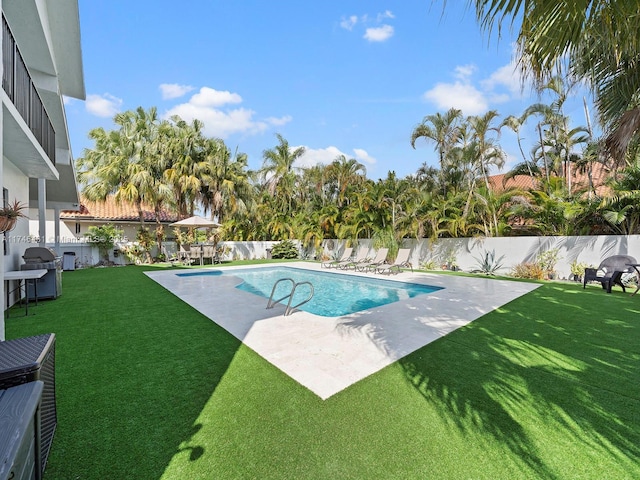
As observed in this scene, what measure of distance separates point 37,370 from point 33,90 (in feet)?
27.5

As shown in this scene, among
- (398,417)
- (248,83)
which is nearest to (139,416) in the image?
(398,417)

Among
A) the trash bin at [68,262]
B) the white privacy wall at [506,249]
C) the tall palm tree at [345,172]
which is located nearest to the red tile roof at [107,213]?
the white privacy wall at [506,249]

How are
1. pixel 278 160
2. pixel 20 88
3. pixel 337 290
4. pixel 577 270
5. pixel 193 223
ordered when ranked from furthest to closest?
pixel 278 160 < pixel 193 223 < pixel 577 270 < pixel 337 290 < pixel 20 88

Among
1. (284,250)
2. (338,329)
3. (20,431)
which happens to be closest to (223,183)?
(284,250)

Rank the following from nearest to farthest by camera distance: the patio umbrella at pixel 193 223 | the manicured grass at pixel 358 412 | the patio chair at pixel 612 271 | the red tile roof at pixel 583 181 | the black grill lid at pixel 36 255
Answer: the manicured grass at pixel 358 412
the black grill lid at pixel 36 255
the patio chair at pixel 612 271
the red tile roof at pixel 583 181
the patio umbrella at pixel 193 223

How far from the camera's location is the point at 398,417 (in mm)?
2910

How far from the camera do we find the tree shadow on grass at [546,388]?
7.98ft

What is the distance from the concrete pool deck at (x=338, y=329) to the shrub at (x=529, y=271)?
164 inches

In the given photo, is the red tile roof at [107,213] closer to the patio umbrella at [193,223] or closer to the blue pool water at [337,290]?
the patio umbrella at [193,223]

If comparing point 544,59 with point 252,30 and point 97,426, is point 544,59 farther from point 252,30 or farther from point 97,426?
point 252,30

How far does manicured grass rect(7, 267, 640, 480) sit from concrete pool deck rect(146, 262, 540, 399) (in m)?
0.23

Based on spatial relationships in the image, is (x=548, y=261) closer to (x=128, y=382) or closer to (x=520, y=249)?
(x=520, y=249)

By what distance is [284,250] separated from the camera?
23953mm

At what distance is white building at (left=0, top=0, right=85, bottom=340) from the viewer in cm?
557
